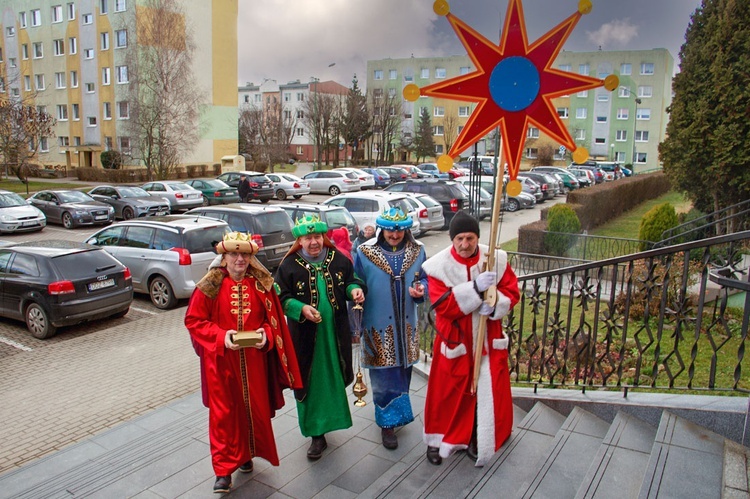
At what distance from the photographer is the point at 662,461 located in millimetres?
3738

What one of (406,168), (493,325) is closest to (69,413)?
(493,325)

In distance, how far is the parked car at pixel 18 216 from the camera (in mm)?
20359

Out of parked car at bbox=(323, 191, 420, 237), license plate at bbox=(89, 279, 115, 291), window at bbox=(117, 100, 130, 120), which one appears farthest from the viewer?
window at bbox=(117, 100, 130, 120)

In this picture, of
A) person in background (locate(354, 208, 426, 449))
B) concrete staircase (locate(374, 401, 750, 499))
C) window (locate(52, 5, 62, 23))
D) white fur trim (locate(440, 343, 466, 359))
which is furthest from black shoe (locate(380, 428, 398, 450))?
window (locate(52, 5, 62, 23))

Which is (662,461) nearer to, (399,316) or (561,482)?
(561,482)

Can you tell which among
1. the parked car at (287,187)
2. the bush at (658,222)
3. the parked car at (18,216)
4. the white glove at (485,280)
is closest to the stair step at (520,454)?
the white glove at (485,280)

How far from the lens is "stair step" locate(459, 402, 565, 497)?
4086 millimetres

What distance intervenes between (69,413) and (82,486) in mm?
2448

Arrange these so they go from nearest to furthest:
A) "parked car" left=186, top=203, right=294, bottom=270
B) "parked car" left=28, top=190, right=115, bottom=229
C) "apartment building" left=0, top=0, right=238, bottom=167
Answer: "parked car" left=186, top=203, right=294, bottom=270 → "parked car" left=28, top=190, right=115, bottom=229 → "apartment building" left=0, top=0, right=238, bottom=167

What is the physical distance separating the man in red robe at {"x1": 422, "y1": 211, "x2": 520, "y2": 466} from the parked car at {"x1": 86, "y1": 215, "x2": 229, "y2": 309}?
810cm

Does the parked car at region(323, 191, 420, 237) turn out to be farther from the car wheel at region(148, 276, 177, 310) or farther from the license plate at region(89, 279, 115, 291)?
the license plate at region(89, 279, 115, 291)

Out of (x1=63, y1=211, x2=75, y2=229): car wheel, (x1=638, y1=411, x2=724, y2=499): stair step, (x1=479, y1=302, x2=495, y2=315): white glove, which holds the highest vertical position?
(x1=479, y1=302, x2=495, y2=315): white glove

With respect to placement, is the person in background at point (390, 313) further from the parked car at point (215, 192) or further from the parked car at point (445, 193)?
the parked car at point (215, 192)

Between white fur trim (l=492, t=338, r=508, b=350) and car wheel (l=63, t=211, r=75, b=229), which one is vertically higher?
white fur trim (l=492, t=338, r=508, b=350)
